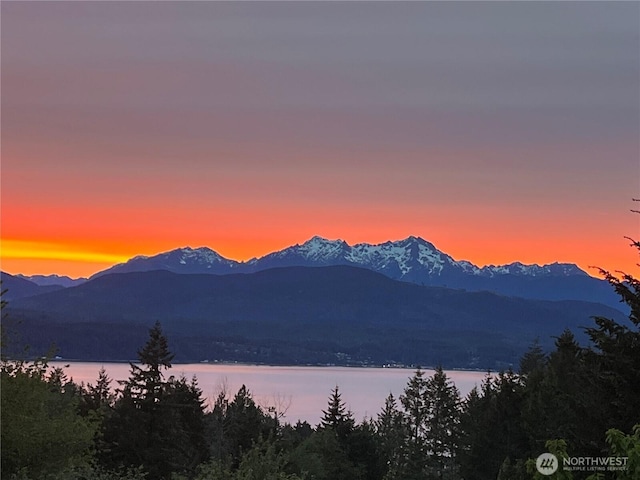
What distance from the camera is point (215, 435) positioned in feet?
163

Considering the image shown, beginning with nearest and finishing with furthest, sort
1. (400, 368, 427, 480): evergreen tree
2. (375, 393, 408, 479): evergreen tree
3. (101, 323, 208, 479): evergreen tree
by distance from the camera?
(101, 323, 208, 479): evergreen tree, (400, 368, 427, 480): evergreen tree, (375, 393, 408, 479): evergreen tree

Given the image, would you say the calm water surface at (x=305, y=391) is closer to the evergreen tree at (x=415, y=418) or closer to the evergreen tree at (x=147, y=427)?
the evergreen tree at (x=415, y=418)

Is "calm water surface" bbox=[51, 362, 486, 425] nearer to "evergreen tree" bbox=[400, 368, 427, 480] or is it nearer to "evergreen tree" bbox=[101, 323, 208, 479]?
"evergreen tree" bbox=[400, 368, 427, 480]
